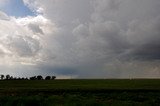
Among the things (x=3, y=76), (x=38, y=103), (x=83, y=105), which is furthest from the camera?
(x=3, y=76)

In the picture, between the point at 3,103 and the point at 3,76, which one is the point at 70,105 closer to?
the point at 3,103

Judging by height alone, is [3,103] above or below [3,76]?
below

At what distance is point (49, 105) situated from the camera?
33.0m

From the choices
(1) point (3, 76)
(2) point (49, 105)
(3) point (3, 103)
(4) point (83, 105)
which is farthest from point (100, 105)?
(1) point (3, 76)

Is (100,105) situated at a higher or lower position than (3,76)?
lower

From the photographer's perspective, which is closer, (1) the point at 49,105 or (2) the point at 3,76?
(1) the point at 49,105

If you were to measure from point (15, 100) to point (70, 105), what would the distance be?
6.39 m

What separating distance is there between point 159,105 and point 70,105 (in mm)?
9019

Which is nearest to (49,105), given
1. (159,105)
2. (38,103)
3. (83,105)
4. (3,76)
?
(38,103)

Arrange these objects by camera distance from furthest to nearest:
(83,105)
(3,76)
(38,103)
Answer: (3,76) < (38,103) < (83,105)

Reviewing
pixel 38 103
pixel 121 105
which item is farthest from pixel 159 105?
pixel 38 103

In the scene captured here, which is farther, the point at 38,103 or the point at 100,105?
the point at 38,103

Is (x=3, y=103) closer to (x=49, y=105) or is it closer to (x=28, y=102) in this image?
(x=28, y=102)

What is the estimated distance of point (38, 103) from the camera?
3375 cm
